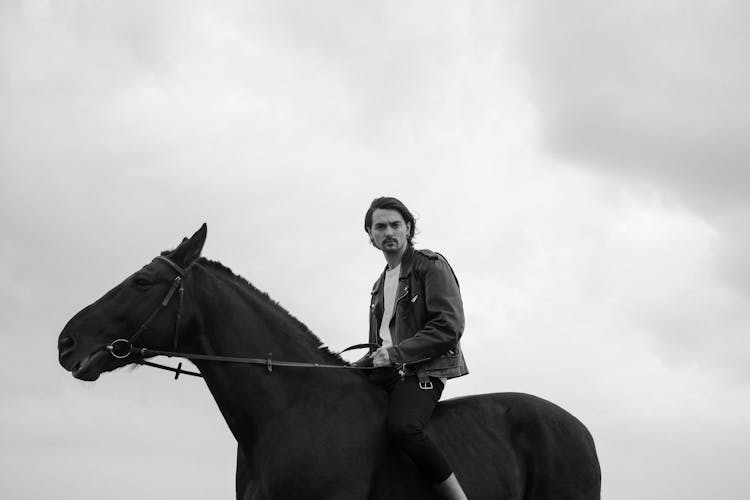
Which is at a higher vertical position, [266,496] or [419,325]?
[419,325]

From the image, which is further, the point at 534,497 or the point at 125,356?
the point at 534,497

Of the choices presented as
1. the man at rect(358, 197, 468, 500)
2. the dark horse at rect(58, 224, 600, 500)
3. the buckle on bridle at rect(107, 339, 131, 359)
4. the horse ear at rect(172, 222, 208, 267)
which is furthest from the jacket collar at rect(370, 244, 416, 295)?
the buckle on bridle at rect(107, 339, 131, 359)

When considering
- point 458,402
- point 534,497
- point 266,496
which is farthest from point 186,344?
point 534,497

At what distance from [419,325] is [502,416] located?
1.37 m

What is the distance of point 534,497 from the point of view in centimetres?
886

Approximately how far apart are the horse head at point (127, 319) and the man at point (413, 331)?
1951mm

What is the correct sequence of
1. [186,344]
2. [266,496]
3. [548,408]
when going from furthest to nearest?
[548,408] < [186,344] < [266,496]

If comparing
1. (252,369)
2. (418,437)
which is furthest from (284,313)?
(418,437)

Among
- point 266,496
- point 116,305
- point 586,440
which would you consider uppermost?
point 116,305

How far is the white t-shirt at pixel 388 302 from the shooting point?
884 cm

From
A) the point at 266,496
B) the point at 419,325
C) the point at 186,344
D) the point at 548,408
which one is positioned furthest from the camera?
the point at 548,408

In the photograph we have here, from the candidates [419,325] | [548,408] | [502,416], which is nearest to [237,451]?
[419,325]

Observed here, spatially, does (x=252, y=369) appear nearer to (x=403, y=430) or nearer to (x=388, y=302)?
(x=403, y=430)

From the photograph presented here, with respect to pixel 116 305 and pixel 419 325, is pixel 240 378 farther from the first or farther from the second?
pixel 419 325
